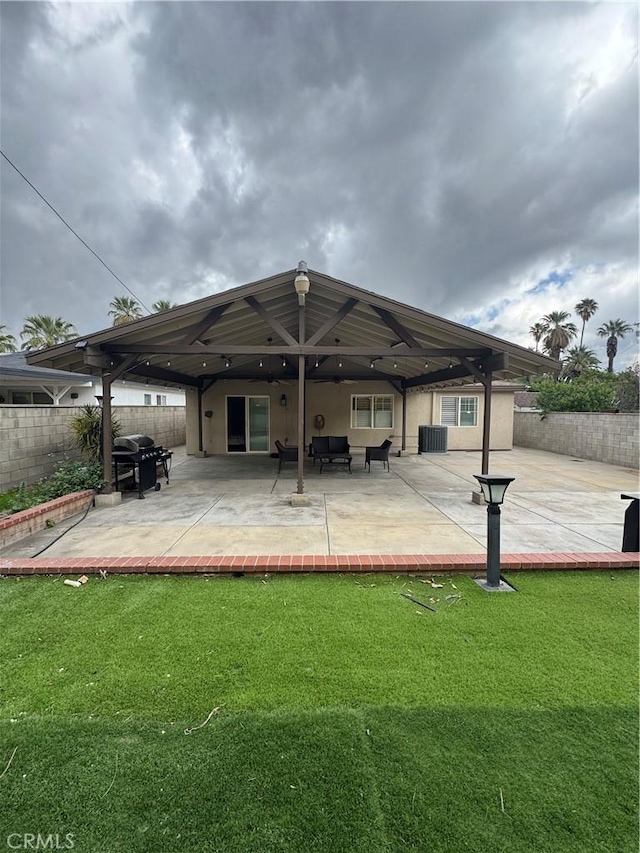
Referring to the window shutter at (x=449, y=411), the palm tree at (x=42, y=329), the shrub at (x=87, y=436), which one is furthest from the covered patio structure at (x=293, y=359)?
the palm tree at (x=42, y=329)

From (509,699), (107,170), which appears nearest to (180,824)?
(509,699)

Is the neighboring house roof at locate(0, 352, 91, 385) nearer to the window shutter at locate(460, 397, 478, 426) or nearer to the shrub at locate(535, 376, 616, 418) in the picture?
the window shutter at locate(460, 397, 478, 426)

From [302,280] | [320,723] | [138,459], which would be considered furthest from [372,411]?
[320,723]

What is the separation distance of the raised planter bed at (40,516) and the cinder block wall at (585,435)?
12560 mm

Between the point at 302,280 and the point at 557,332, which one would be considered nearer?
the point at 302,280

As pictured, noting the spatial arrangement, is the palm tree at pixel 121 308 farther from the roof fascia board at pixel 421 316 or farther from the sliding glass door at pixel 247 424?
the roof fascia board at pixel 421 316

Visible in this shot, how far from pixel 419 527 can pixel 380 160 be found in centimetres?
1283

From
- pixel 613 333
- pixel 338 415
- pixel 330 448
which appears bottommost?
pixel 330 448

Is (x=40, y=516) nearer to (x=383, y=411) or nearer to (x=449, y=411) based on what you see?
(x=383, y=411)

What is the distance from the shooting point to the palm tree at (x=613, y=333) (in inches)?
1697

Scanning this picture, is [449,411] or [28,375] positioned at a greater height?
[28,375]

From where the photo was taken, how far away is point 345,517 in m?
5.67

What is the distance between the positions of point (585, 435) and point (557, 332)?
34634mm

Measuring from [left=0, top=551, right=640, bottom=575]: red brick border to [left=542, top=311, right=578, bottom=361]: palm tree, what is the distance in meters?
43.8
